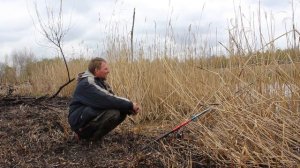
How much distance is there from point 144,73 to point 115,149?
205cm

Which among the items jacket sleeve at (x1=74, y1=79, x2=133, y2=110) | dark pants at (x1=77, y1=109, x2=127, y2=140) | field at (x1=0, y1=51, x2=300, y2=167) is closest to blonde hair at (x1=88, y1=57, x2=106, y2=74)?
jacket sleeve at (x1=74, y1=79, x2=133, y2=110)

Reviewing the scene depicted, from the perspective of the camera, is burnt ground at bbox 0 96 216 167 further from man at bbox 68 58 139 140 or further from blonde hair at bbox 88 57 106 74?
blonde hair at bbox 88 57 106 74

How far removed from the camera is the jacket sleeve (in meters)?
5.20

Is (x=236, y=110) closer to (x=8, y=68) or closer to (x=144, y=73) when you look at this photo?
(x=144, y=73)

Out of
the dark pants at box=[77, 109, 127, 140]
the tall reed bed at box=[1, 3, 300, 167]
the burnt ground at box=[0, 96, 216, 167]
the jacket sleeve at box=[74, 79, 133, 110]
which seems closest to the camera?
the tall reed bed at box=[1, 3, 300, 167]

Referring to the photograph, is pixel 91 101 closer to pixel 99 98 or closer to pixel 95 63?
pixel 99 98

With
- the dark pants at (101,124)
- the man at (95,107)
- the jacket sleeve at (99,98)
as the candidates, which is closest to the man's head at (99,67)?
the man at (95,107)

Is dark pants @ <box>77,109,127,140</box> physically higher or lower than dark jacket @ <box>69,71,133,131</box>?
lower

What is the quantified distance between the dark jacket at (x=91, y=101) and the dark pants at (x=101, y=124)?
5cm

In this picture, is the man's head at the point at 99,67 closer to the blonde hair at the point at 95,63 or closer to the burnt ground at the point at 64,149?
the blonde hair at the point at 95,63

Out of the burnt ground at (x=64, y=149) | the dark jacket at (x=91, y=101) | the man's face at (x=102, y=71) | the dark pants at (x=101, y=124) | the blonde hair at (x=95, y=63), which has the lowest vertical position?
the burnt ground at (x=64, y=149)

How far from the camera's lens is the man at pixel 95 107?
5.27 metres

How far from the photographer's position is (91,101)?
5355mm

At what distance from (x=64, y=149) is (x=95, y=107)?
58cm
